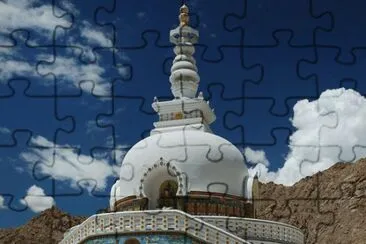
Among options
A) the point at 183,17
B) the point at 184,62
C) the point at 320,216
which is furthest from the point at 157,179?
the point at 320,216

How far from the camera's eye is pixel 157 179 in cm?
2633

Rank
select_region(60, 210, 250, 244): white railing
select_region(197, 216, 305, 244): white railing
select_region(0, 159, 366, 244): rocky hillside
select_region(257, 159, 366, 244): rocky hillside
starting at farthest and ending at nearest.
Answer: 1. select_region(257, 159, 366, 244): rocky hillside
2. select_region(0, 159, 366, 244): rocky hillside
3. select_region(197, 216, 305, 244): white railing
4. select_region(60, 210, 250, 244): white railing

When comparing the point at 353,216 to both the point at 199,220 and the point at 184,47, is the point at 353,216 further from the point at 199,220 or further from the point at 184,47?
the point at 199,220

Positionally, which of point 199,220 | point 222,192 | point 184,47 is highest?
point 184,47

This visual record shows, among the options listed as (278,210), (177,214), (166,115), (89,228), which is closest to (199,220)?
(177,214)

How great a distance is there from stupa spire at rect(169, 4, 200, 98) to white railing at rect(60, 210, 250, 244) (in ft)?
27.4

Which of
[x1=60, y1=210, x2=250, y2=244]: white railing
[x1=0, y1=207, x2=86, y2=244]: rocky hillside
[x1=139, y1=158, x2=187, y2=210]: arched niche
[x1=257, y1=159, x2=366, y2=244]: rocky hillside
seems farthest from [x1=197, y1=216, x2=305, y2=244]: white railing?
[x1=0, y1=207, x2=86, y2=244]: rocky hillside

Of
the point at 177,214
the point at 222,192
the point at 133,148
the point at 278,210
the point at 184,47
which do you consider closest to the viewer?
the point at 177,214

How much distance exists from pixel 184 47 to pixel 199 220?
10203 mm

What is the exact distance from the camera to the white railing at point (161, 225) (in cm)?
2205

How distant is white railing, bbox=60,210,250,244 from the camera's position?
22.0 metres

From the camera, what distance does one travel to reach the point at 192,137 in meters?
27.2

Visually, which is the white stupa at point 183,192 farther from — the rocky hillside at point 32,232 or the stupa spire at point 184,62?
the rocky hillside at point 32,232

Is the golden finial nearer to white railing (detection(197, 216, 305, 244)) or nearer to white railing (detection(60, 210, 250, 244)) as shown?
white railing (detection(197, 216, 305, 244))
